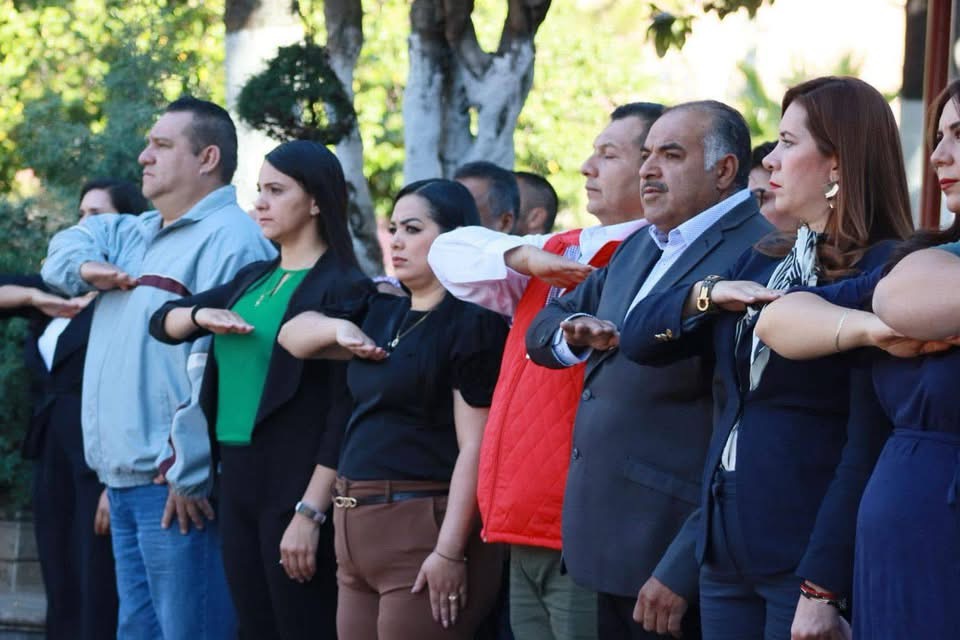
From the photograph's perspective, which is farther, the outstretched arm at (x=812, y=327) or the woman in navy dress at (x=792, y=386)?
the woman in navy dress at (x=792, y=386)

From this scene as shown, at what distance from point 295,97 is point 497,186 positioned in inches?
48.8

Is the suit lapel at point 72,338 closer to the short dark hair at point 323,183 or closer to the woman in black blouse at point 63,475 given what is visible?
the woman in black blouse at point 63,475

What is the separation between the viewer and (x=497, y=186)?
6.40m

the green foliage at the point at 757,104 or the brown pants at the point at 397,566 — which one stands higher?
the green foliage at the point at 757,104

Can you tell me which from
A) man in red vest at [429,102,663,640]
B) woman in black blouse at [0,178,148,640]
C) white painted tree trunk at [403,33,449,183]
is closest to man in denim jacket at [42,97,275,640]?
woman in black blouse at [0,178,148,640]

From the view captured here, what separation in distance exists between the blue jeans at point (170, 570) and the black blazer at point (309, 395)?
54 cm

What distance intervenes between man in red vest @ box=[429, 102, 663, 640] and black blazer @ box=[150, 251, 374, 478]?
25.0 inches

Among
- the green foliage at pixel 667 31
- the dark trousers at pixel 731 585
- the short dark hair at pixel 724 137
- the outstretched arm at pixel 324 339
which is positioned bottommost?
the dark trousers at pixel 731 585

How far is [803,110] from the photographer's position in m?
3.70

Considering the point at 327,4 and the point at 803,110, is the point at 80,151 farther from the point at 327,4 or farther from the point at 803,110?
the point at 803,110

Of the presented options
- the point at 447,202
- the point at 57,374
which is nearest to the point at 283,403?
the point at 447,202

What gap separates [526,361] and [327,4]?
378 centimetres

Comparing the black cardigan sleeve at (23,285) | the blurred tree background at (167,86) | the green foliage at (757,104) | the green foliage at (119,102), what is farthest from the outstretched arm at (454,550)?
the green foliage at (757,104)

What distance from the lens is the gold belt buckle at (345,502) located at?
198 inches
